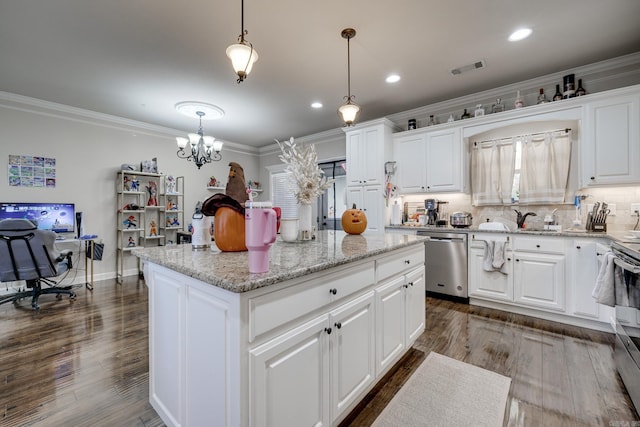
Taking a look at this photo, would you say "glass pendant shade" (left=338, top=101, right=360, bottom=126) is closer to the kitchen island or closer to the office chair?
the kitchen island

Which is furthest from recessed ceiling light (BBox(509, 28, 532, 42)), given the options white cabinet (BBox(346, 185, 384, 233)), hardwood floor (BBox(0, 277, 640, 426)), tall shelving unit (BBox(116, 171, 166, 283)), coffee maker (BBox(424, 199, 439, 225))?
tall shelving unit (BBox(116, 171, 166, 283))

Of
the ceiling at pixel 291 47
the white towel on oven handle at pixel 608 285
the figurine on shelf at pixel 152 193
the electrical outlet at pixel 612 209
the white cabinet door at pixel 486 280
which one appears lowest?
the white cabinet door at pixel 486 280

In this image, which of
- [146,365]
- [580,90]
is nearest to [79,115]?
[146,365]

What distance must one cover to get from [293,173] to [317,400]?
1.34 meters

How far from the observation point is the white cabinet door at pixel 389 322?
175cm

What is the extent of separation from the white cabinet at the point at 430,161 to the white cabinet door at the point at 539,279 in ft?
4.01

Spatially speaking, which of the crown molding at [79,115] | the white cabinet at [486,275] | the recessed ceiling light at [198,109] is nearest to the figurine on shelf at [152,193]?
the crown molding at [79,115]

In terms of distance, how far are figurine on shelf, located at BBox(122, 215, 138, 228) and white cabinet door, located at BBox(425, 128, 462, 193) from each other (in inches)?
200

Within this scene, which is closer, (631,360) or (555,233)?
(631,360)

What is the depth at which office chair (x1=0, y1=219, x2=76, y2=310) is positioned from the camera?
10.3 feet

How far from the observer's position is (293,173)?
1.95 m

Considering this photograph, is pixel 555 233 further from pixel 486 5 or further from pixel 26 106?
pixel 26 106

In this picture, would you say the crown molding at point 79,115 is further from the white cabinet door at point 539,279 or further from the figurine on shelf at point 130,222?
the white cabinet door at point 539,279

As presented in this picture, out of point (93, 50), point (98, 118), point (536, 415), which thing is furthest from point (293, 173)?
point (98, 118)
